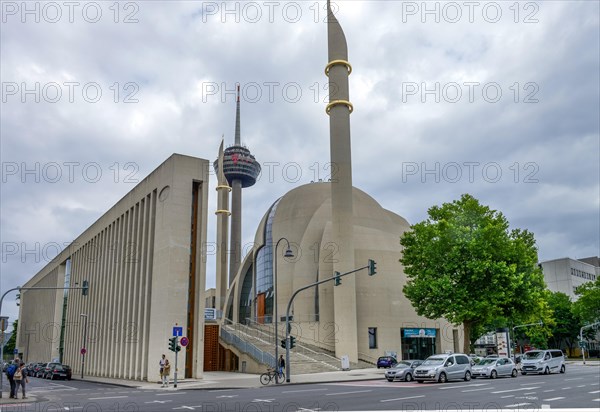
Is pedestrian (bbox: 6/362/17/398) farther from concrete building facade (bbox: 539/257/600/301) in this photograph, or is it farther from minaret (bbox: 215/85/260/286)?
concrete building facade (bbox: 539/257/600/301)

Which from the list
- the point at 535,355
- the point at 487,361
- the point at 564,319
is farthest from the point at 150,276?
the point at 564,319

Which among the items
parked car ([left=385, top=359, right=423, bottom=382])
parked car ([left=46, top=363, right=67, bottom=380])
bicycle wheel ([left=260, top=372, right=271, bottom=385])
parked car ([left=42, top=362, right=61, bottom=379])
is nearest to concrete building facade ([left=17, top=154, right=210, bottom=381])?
parked car ([left=46, top=363, right=67, bottom=380])

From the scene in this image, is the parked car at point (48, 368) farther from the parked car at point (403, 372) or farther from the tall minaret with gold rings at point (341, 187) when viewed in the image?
the parked car at point (403, 372)

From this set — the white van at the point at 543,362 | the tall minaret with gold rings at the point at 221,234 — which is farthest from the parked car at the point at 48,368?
the tall minaret with gold rings at the point at 221,234

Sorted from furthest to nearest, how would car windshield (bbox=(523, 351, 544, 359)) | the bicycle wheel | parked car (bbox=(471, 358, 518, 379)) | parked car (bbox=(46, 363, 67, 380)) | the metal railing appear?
parked car (bbox=(46, 363, 67, 380)), the metal railing, car windshield (bbox=(523, 351, 544, 359)), parked car (bbox=(471, 358, 518, 379)), the bicycle wheel

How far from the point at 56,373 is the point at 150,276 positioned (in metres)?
14.0

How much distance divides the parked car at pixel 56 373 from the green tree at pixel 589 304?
6362cm

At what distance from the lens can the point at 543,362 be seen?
3569 cm

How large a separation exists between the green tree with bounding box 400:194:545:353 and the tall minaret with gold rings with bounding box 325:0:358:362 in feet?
35.5

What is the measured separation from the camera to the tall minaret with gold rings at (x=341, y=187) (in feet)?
163

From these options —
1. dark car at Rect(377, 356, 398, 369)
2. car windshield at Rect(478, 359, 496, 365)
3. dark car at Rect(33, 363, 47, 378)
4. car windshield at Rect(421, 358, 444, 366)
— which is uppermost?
car windshield at Rect(421, 358, 444, 366)

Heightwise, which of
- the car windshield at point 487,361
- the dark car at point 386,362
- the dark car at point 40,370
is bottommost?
the dark car at point 40,370

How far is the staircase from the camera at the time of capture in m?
41.7

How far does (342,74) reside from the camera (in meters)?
56.2
